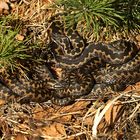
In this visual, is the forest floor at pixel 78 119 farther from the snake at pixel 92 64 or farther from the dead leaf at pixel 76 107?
the snake at pixel 92 64

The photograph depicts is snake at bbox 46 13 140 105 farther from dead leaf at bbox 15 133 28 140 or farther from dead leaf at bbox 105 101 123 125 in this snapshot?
dead leaf at bbox 15 133 28 140

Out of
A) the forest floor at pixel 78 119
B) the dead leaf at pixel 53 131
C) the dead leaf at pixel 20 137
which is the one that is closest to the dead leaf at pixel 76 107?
the forest floor at pixel 78 119

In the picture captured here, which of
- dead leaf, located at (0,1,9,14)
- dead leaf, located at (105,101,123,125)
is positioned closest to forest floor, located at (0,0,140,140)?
dead leaf, located at (105,101,123,125)

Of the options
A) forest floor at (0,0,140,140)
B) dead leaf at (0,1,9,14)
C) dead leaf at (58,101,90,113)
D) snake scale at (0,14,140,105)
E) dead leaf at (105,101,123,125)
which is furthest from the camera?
dead leaf at (0,1,9,14)

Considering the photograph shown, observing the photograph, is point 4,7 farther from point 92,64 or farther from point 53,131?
point 53,131

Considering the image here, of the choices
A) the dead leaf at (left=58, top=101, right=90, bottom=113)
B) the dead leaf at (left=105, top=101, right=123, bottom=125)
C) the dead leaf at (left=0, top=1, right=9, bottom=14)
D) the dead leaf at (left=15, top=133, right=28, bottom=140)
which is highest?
the dead leaf at (left=0, top=1, right=9, bottom=14)

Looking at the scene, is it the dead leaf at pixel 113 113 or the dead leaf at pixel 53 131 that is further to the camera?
the dead leaf at pixel 113 113

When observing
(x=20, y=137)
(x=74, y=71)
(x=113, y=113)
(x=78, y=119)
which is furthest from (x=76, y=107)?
(x=20, y=137)
